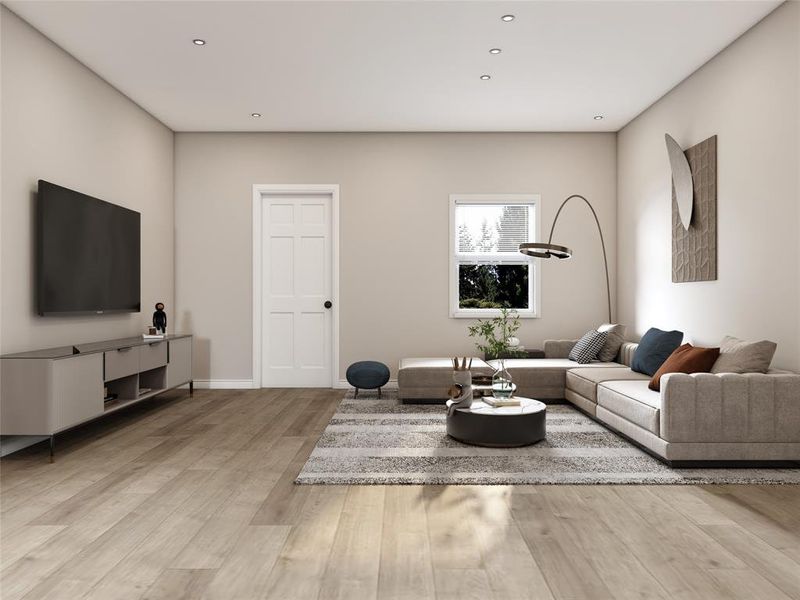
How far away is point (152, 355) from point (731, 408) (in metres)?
4.47

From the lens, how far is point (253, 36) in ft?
13.8

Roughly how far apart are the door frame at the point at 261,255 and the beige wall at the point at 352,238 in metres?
0.07

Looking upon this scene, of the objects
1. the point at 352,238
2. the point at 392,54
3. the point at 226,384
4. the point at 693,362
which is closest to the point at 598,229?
the point at 352,238

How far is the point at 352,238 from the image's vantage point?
21.6 ft

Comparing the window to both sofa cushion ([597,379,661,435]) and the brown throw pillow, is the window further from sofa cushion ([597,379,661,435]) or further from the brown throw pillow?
the brown throw pillow

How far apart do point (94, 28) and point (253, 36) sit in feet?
3.64

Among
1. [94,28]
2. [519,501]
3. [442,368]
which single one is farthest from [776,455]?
[94,28]

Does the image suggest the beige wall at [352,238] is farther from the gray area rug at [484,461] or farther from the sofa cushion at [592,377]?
the gray area rug at [484,461]

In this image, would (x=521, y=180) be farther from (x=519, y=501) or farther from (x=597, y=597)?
(x=597, y=597)

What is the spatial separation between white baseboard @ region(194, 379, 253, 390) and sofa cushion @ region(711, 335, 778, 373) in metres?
4.79

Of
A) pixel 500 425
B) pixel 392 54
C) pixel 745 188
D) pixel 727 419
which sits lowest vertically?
pixel 500 425

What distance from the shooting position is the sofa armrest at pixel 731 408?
11.0ft

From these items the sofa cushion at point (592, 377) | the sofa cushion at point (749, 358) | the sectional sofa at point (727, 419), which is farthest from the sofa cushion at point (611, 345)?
the sectional sofa at point (727, 419)

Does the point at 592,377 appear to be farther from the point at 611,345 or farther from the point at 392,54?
the point at 392,54
